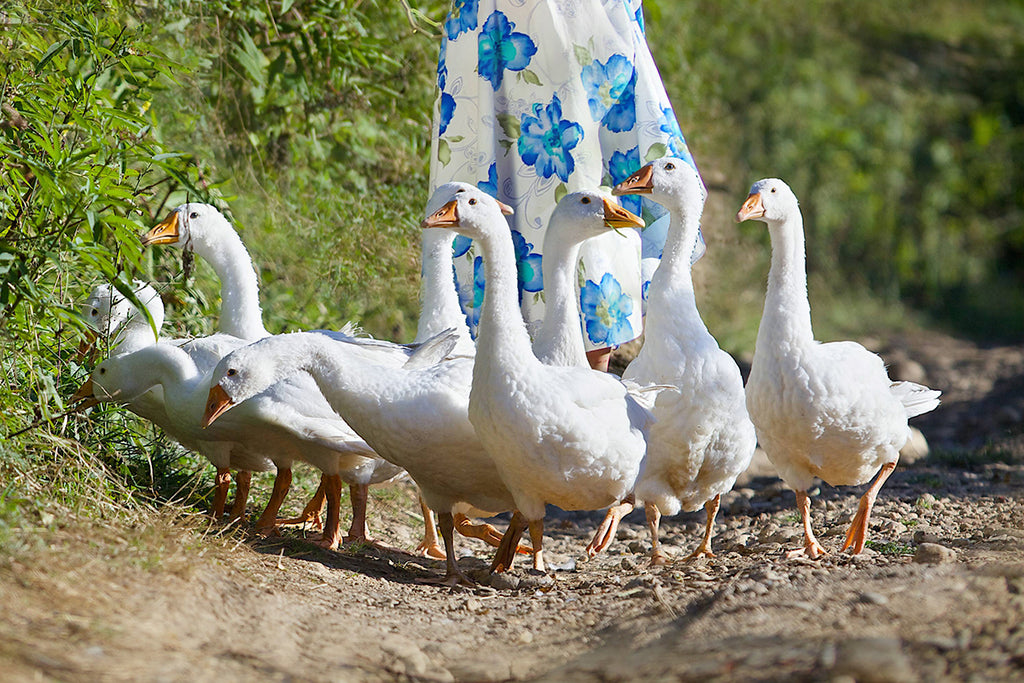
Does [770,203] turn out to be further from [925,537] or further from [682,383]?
[925,537]

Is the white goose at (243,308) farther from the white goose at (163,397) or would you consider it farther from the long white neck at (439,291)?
the long white neck at (439,291)

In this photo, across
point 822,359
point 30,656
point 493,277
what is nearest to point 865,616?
point 822,359

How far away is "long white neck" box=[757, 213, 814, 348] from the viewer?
416cm

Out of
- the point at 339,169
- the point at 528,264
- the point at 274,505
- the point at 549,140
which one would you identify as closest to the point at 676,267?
the point at 528,264

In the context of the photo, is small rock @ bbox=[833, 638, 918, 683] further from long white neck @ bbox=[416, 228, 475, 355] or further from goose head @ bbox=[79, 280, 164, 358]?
goose head @ bbox=[79, 280, 164, 358]

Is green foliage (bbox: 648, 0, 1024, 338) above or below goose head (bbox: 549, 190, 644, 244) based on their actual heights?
above

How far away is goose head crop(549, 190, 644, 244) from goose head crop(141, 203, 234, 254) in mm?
1709

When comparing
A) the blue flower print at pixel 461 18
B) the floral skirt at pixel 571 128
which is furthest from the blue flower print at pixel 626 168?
the blue flower print at pixel 461 18

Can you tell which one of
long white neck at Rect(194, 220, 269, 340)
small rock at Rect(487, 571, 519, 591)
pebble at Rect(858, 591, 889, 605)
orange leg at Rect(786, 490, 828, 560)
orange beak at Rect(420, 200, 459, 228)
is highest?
orange beak at Rect(420, 200, 459, 228)

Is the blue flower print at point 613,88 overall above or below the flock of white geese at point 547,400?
above

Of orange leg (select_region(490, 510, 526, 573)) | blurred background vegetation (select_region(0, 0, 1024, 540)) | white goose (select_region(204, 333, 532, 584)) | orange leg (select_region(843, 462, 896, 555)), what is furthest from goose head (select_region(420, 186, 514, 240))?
A: orange leg (select_region(843, 462, 896, 555))

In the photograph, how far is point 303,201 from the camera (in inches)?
256

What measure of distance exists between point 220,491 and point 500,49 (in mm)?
2404

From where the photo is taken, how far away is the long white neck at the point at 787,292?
13.7ft
